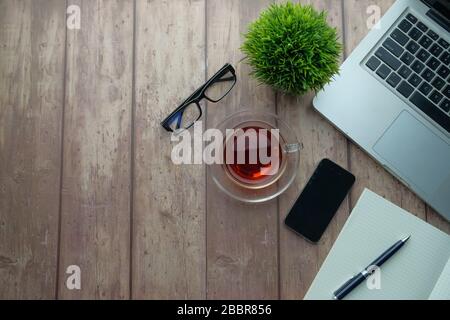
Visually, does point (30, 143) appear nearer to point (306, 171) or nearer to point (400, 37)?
point (306, 171)

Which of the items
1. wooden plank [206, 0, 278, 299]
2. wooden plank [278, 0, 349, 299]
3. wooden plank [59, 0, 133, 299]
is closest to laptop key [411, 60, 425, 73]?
wooden plank [278, 0, 349, 299]

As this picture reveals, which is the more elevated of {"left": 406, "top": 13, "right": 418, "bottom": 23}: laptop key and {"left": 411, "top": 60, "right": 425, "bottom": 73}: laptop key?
{"left": 406, "top": 13, "right": 418, "bottom": 23}: laptop key

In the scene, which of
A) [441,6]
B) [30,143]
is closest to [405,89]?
[441,6]

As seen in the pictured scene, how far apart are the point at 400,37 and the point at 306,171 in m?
0.25

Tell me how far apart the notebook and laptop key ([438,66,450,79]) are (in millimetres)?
207

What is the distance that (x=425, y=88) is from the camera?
0.82 m

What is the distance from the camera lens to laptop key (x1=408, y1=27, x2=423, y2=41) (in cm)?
83

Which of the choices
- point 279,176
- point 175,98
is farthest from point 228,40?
point 279,176

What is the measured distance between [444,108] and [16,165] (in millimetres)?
658

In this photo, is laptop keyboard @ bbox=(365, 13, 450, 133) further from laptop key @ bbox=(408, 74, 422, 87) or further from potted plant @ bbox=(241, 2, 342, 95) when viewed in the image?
potted plant @ bbox=(241, 2, 342, 95)

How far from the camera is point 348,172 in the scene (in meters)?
0.84

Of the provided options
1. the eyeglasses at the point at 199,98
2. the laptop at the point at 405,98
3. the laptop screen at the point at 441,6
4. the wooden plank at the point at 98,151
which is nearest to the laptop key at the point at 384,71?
the laptop at the point at 405,98
